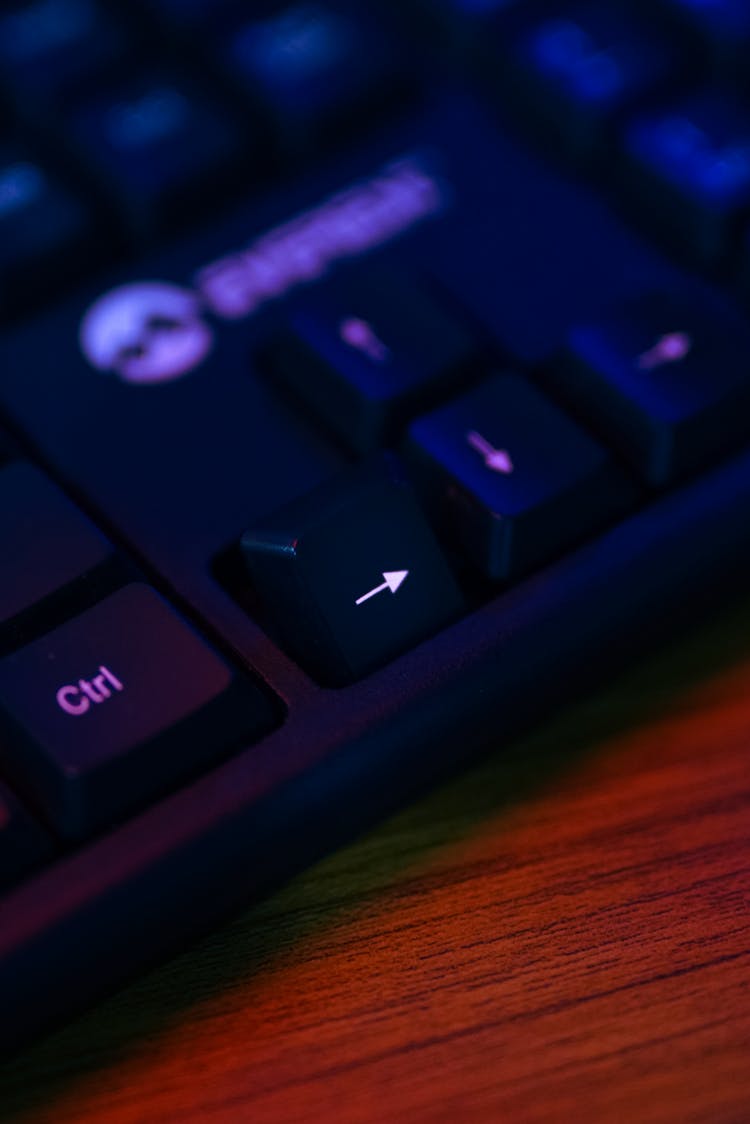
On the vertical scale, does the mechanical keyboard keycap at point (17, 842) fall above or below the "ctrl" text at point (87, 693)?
below

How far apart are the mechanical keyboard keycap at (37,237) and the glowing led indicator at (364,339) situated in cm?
10

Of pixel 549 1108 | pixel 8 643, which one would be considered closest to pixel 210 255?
pixel 8 643

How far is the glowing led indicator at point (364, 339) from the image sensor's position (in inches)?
14.8

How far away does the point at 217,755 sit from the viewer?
318 millimetres

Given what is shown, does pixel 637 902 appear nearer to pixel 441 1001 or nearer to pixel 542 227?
pixel 441 1001

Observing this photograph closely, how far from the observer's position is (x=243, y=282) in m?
0.43

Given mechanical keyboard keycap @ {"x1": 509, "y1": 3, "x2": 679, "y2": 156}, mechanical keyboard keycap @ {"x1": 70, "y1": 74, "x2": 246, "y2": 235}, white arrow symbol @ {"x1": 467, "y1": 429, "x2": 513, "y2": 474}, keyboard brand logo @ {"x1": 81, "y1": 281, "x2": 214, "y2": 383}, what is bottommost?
white arrow symbol @ {"x1": 467, "y1": 429, "x2": 513, "y2": 474}

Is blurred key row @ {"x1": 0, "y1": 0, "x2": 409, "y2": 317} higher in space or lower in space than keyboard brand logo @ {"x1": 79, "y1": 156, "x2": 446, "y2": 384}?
higher

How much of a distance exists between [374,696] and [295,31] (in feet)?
0.86

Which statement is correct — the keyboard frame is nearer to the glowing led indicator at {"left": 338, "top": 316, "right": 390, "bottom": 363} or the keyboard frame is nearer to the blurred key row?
the glowing led indicator at {"left": 338, "top": 316, "right": 390, "bottom": 363}

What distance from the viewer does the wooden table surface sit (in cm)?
30

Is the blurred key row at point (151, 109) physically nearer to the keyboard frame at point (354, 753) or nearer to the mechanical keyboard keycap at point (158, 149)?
the mechanical keyboard keycap at point (158, 149)

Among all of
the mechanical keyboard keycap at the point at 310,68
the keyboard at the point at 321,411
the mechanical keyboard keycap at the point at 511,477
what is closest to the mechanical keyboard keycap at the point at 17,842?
the keyboard at the point at 321,411

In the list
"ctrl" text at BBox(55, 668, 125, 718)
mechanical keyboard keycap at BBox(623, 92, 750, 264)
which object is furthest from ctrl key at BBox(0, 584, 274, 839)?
mechanical keyboard keycap at BBox(623, 92, 750, 264)
